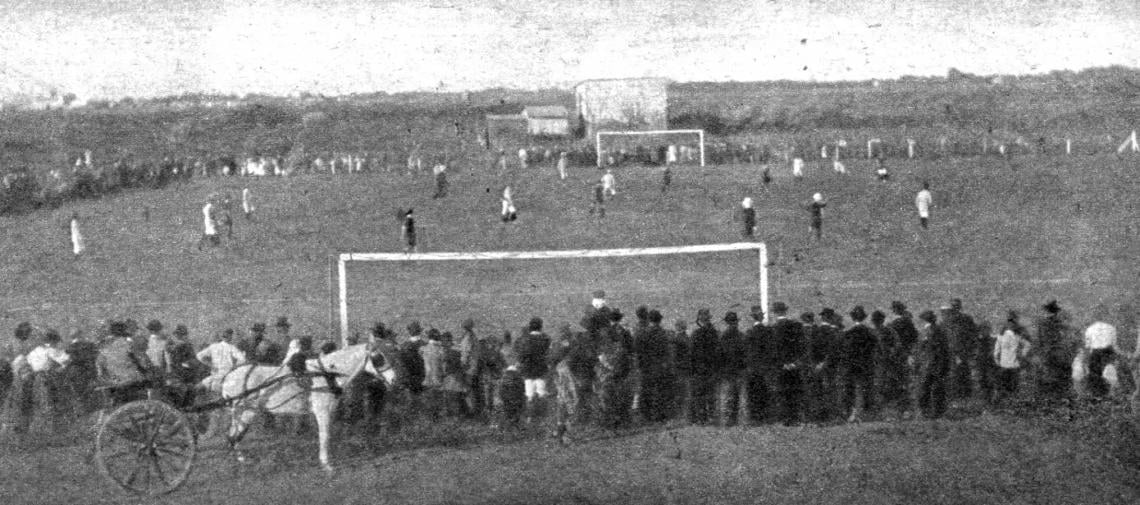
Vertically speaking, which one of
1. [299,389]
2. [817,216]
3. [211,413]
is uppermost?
[817,216]

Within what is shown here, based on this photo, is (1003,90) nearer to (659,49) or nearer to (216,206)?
(659,49)

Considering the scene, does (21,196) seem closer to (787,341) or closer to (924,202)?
(787,341)

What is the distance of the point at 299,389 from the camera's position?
9156 millimetres

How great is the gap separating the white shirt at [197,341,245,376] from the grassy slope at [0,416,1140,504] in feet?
2.18

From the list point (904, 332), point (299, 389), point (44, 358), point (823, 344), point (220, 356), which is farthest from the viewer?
point (904, 332)

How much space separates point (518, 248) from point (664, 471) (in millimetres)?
3569

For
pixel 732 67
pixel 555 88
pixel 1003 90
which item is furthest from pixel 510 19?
pixel 1003 90

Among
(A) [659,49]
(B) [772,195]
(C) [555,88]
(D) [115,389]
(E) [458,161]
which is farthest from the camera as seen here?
(B) [772,195]

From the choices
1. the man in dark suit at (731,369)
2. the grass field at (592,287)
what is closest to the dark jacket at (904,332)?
the grass field at (592,287)

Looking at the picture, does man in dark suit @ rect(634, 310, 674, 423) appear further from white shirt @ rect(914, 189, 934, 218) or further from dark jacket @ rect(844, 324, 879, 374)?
white shirt @ rect(914, 189, 934, 218)

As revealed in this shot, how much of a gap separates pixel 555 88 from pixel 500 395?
3.59 metres

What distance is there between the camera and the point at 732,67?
1143cm

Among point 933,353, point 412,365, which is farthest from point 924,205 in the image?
point 412,365

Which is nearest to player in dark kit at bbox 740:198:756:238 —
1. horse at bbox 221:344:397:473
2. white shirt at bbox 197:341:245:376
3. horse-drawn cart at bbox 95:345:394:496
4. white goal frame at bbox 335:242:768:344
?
white goal frame at bbox 335:242:768:344
